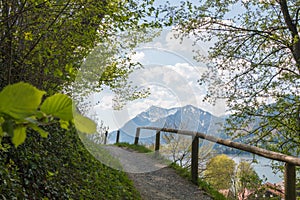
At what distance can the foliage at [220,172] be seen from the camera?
5.57 metres

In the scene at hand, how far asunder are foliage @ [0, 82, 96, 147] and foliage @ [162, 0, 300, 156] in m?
6.08

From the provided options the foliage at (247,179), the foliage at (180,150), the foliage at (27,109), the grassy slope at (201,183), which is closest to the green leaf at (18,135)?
the foliage at (27,109)

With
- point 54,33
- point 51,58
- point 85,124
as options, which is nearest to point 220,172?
point 51,58

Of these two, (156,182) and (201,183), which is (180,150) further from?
(156,182)

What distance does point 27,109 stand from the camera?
0.87ft

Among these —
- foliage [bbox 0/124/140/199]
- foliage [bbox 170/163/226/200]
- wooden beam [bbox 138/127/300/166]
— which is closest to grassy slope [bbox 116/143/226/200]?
foliage [bbox 170/163/226/200]

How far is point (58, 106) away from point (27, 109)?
4cm

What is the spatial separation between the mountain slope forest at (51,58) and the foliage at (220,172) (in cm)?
219

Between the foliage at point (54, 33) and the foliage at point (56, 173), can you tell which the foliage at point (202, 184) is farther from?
the foliage at point (54, 33)

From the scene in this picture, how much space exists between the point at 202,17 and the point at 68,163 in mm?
4740

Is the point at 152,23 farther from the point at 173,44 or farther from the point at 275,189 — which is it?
the point at 275,189

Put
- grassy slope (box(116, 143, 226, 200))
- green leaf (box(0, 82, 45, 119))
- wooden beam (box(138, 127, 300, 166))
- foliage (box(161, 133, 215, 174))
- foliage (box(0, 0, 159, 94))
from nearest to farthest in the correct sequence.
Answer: green leaf (box(0, 82, 45, 119)), foliage (box(0, 0, 159, 94)), wooden beam (box(138, 127, 300, 166)), grassy slope (box(116, 143, 226, 200)), foliage (box(161, 133, 215, 174))

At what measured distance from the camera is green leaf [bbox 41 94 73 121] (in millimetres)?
305

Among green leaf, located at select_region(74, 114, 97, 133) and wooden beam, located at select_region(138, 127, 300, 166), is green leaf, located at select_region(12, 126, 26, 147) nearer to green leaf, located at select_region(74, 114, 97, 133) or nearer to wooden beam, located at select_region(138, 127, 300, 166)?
green leaf, located at select_region(74, 114, 97, 133)
